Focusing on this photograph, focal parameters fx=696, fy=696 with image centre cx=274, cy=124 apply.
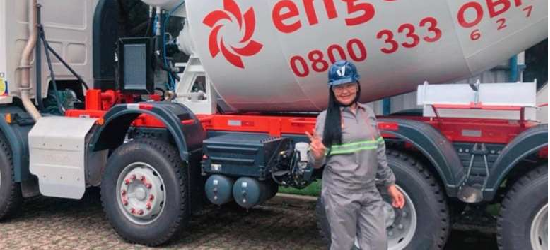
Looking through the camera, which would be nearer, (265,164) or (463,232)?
(265,164)

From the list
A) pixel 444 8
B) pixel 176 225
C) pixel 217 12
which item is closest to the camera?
pixel 444 8

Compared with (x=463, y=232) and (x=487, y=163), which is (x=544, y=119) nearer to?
(x=487, y=163)

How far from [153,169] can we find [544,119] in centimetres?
329

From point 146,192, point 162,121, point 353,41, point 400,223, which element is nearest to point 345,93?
point 353,41

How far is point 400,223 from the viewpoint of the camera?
5.32 metres

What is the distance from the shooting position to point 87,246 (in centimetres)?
629

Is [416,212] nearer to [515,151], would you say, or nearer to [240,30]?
[515,151]

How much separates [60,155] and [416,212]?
11.5ft

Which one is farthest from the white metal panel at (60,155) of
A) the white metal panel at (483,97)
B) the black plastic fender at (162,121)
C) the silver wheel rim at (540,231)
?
the silver wheel rim at (540,231)

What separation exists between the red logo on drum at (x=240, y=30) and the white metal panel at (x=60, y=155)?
167cm

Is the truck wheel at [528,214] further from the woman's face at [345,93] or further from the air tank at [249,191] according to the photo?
the air tank at [249,191]

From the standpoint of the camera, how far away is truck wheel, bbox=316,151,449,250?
16.9ft

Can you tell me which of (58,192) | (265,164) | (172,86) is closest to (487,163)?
(265,164)

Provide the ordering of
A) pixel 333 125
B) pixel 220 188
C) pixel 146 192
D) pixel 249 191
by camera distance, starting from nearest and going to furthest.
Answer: pixel 333 125, pixel 249 191, pixel 220 188, pixel 146 192
